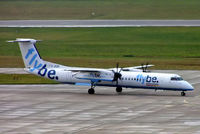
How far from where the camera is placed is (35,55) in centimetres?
5044

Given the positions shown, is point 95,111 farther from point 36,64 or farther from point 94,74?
point 36,64

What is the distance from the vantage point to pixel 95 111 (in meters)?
39.4

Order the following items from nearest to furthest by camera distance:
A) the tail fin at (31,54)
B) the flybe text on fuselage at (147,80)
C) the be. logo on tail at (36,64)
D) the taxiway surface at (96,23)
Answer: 1. the flybe text on fuselage at (147,80)
2. the be. logo on tail at (36,64)
3. the tail fin at (31,54)
4. the taxiway surface at (96,23)

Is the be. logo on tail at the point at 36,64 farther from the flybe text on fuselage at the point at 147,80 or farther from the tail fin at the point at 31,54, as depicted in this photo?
the flybe text on fuselage at the point at 147,80

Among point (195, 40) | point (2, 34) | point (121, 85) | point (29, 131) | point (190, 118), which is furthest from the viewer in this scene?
point (2, 34)

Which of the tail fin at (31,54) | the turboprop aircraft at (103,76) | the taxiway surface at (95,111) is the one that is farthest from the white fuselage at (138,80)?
the tail fin at (31,54)

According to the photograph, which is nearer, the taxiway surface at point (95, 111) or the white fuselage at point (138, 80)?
the taxiway surface at point (95, 111)

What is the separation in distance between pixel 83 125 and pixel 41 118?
13.1 feet

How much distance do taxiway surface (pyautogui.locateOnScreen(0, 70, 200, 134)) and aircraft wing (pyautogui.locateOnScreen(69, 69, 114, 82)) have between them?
5.33 ft

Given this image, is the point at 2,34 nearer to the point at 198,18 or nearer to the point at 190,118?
the point at 198,18

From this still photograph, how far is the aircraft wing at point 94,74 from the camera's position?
156 feet

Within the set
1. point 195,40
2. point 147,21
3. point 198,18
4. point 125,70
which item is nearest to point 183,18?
point 198,18

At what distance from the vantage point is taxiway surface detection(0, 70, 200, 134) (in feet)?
110

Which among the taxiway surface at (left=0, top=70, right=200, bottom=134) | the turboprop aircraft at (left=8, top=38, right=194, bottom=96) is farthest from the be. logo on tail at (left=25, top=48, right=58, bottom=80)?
the taxiway surface at (left=0, top=70, right=200, bottom=134)
